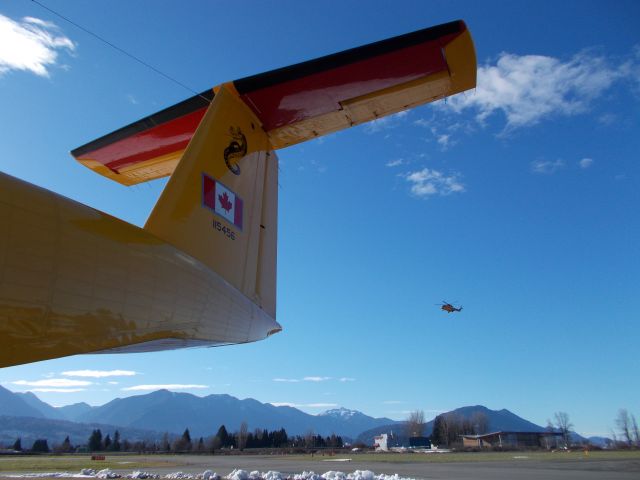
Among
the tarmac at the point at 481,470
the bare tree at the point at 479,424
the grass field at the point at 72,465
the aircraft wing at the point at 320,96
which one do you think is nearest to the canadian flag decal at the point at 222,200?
the aircraft wing at the point at 320,96

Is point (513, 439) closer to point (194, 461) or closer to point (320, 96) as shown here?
point (194, 461)

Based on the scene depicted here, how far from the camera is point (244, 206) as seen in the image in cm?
571

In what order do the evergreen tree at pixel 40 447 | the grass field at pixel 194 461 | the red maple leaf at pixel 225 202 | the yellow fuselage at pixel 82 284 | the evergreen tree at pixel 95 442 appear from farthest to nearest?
the evergreen tree at pixel 95 442, the evergreen tree at pixel 40 447, the grass field at pixel 194 461, the red maple leaf at pixel 225 202, the yellow fuselage at pixel 82 284

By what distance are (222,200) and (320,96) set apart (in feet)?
5.41

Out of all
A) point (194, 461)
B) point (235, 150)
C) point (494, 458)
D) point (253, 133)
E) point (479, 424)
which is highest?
point (253, 133)

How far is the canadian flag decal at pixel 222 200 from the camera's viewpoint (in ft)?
16.2

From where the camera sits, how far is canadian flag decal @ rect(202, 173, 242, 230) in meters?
4.94

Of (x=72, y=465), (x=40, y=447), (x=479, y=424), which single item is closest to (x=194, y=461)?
(x=72, y=465)

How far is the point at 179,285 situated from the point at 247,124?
272 centimetres

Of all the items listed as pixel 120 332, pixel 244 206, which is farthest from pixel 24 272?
pixel 244 206

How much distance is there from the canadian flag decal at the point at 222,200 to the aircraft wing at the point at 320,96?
3.99 ft

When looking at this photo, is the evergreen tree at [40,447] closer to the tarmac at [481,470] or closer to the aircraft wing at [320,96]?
the tarmac at [481,470]

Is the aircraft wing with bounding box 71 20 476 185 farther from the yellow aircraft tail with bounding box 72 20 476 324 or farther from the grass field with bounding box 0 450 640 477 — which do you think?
the grass field with bounding box 0 450 640 477

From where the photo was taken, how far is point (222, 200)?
521 cm
